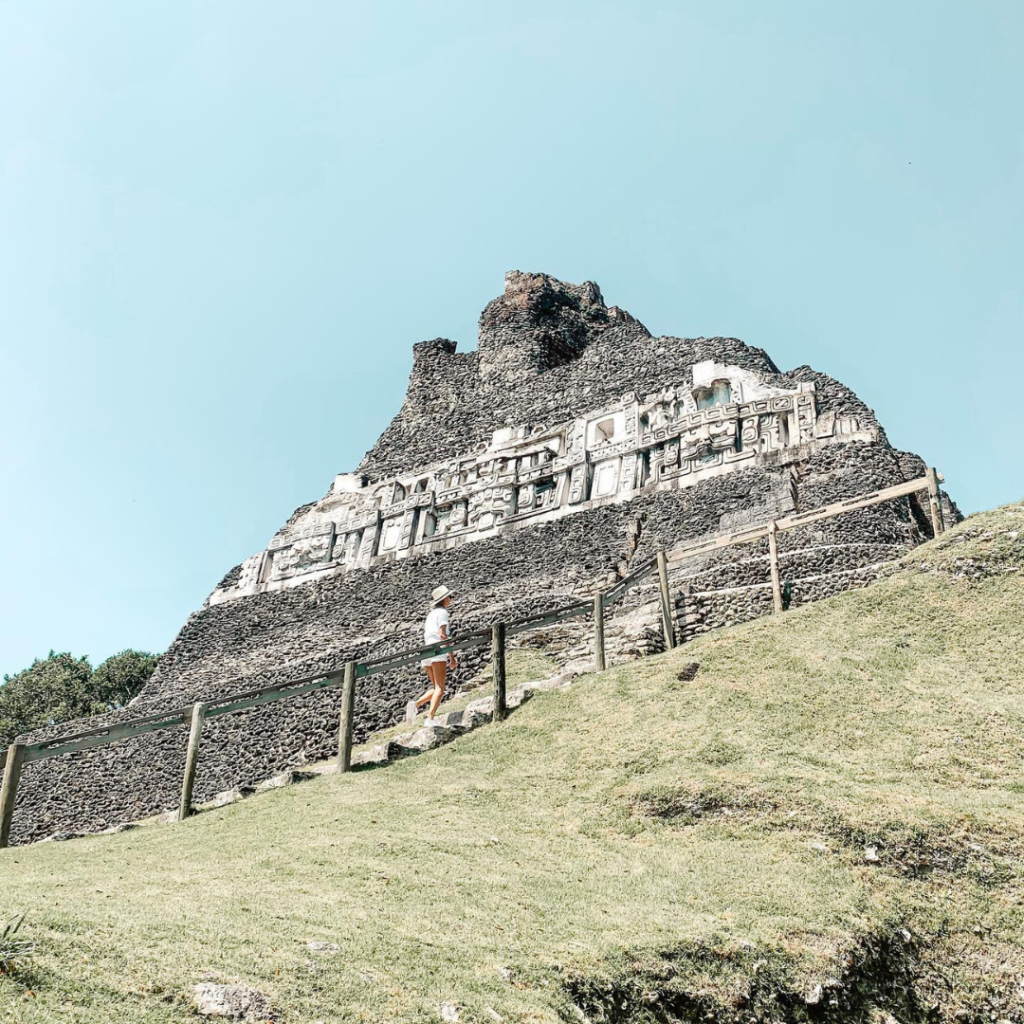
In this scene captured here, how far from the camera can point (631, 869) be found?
19.1 feet

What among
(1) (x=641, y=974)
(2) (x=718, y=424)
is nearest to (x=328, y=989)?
(1) (x=641, y=974)

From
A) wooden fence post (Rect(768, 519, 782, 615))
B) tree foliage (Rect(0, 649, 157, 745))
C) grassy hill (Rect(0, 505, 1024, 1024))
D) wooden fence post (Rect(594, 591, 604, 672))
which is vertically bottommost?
grassy hill (Rect(0, 505, 1024, 1024))

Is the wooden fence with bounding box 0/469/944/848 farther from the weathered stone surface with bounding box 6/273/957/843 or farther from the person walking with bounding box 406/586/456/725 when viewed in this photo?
the weathered stone surface with bounding box 6/273/957/843

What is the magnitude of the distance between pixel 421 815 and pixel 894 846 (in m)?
3.15

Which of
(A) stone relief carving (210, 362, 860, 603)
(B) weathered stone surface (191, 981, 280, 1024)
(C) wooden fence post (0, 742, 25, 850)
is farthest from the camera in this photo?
(A) stone relief carving (210, 362, 860, 603)

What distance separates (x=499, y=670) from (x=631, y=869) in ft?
13.9

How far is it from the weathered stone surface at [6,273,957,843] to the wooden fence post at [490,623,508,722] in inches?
9.2

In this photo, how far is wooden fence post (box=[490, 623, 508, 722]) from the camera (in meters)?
9.77

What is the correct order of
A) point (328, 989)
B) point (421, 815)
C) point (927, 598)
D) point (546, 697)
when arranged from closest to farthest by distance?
1. point (328, 989)
2. point (421, 815)
3. point (546, 697)
4. point (927, 598)

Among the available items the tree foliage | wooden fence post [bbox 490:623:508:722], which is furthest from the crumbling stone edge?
the tree foliage

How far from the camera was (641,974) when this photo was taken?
4355 mm

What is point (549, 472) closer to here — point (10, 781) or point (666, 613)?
point (666, 613)

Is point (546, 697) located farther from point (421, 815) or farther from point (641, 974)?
point (641, 974)

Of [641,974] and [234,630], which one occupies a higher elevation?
[234,630]
